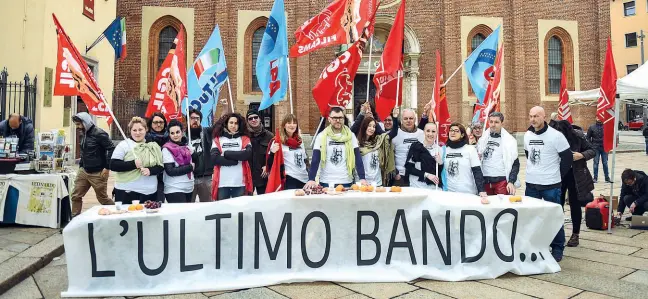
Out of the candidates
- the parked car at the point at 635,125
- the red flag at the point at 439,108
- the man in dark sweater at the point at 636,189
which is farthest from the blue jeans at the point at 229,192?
the parked car at the point at 635,125

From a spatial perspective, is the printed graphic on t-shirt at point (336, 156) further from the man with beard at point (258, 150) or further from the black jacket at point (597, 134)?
the black jacket at point (597, 134)

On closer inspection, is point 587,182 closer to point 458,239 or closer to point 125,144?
point 458,239

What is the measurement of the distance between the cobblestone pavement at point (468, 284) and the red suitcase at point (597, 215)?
1.14 meters

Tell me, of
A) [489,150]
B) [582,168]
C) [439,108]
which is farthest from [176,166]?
[582,168]

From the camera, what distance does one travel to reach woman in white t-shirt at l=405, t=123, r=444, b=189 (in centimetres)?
551

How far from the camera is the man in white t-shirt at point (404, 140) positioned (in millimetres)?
5841

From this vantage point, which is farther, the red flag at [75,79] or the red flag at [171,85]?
the red flag at [171,85]

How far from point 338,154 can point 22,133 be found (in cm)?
533

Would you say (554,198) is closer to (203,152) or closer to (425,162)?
(425,162)

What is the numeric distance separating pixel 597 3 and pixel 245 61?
58.6 ft

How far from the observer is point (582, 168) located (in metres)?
5.95

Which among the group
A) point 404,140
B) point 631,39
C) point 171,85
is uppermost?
point 631,39

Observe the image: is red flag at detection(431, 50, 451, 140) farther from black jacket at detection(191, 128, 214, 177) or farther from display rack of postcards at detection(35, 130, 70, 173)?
display rack of postcards at detection(35, 130, 70, 173)

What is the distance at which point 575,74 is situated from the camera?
73.7 ft
